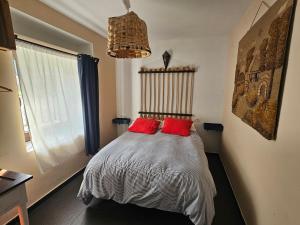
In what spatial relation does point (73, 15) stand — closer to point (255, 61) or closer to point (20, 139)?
point (20, 139)

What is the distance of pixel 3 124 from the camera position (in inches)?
58.6

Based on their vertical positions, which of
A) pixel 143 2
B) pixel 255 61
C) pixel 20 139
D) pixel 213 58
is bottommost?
pixel 20 139

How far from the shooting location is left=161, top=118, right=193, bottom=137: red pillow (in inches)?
108

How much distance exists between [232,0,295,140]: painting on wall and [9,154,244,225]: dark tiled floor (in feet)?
3.49

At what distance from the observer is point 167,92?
3.30 m

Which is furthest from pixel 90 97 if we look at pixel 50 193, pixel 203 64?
pixel 203 64

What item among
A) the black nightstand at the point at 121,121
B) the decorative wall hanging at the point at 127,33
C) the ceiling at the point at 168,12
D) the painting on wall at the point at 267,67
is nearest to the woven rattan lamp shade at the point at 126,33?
the decorative wall hanging at the point at 127,33

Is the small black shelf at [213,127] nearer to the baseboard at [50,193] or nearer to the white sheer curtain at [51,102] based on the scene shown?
the white sheer curtain at [51,102]

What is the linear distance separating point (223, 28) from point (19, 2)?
2.69 meters

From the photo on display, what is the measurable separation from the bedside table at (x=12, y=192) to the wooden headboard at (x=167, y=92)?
2.51 meters

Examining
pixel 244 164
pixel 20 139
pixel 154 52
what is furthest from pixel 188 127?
pixel 20 139

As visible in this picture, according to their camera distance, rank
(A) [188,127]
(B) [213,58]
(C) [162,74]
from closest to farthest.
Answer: (A) [188,127]
(B) [213,58]
(C) [162,74]

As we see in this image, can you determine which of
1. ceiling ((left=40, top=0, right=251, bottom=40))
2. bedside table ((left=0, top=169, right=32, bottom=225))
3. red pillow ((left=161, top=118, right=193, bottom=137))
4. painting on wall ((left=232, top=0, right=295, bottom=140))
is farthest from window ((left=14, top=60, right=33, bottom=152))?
painting on wall ((left=232, top=0, right=295, bottom=140))

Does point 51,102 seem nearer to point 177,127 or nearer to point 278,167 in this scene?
point 177,127
